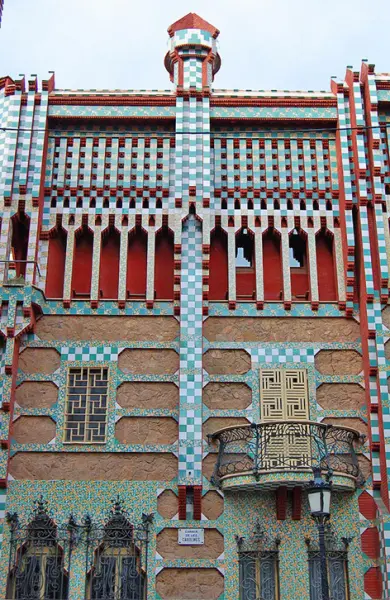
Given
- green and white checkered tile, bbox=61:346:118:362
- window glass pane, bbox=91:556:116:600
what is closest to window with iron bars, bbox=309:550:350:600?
window glass pane, bbox=91:556:116:600

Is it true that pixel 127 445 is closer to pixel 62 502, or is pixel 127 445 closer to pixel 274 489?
pixel 62 502

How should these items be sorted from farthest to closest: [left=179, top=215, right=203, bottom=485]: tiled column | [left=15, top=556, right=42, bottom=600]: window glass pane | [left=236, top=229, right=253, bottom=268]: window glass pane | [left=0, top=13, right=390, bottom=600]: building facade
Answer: [left=236, top=229, right=253, bottom=268]: window glass pane, [left=179, top=215, right=203, bottom=485]: tiled column, [left=0, top=13, right=390, bottom=600]: building facade, [left=15, top=556, right=42, bottom=600]: window glass pane

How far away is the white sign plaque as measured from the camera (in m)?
15.4

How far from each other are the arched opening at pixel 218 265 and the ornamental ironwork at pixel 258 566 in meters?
4.78

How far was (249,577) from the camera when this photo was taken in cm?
1527

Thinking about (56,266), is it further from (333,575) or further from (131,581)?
(333,575)

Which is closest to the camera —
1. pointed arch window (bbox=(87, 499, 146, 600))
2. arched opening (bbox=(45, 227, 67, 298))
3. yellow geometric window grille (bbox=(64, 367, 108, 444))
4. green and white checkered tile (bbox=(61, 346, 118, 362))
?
pointed arch window (bbox=(87, 499, 146, 600))

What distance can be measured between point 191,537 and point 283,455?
2.23m

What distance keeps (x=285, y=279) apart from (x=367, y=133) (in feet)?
12.0

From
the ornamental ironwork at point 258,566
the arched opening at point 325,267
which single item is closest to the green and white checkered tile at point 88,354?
the ornamental ironwork at point 258,566

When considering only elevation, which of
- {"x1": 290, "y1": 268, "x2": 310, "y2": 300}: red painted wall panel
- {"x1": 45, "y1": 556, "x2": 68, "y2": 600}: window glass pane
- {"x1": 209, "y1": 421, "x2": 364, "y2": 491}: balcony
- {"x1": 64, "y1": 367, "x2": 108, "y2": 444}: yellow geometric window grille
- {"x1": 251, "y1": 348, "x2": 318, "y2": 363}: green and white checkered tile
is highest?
{"x1": 290, "y1": 268, "x2": 310, "y2": 300}: red painted wall panel

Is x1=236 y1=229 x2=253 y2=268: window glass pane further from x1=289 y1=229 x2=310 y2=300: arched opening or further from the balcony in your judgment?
the balcony

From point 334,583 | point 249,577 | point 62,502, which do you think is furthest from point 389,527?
point 62,502

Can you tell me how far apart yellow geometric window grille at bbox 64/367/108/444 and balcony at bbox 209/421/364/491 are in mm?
2183
